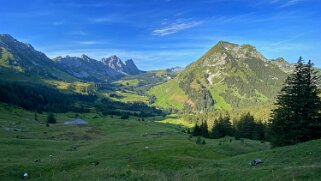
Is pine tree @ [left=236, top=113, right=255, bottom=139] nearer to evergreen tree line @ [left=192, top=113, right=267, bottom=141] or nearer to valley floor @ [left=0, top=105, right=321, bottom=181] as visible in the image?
evergreen tree line @ [left=192, top=113, right=267, bottom=141]

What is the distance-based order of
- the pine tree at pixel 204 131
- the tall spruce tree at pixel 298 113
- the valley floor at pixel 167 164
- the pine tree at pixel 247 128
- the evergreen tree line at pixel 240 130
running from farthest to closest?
the pine tree at pixel 204 131 < the pine tree at pixel 247 128 < the evergreen tree line at pixel 240 130 < the tall spruce tree at pixel 298 113 < the valley floor at pixel 167 164

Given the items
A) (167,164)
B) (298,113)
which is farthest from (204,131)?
(167,164)

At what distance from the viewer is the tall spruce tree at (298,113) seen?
59688 mm

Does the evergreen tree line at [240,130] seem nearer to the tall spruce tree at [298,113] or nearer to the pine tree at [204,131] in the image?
the pine tree at [204,131]

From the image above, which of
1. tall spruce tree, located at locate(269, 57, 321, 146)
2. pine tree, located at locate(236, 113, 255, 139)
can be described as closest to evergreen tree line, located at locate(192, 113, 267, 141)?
pine tree, located at locate(236, 113, 255, 139)

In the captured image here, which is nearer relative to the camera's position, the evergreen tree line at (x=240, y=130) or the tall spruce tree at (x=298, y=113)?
the tall spruce tree at (x=298, y=113)

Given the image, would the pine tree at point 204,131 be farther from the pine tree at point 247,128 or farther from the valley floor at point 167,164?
the valley floor at point 167,164

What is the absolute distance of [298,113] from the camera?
200ft

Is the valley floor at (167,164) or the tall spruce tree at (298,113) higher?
the tall spruce tree at (298,113)

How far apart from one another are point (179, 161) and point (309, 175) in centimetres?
2675

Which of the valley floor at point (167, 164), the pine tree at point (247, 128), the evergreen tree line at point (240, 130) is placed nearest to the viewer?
the valley floor at point (167, 164)

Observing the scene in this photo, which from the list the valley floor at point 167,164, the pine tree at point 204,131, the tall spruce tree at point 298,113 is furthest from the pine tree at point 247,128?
the tall spruce tree at point 298,113

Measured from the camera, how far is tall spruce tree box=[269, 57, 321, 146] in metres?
59.7

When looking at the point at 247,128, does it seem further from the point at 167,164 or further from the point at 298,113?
the point at 167,164
